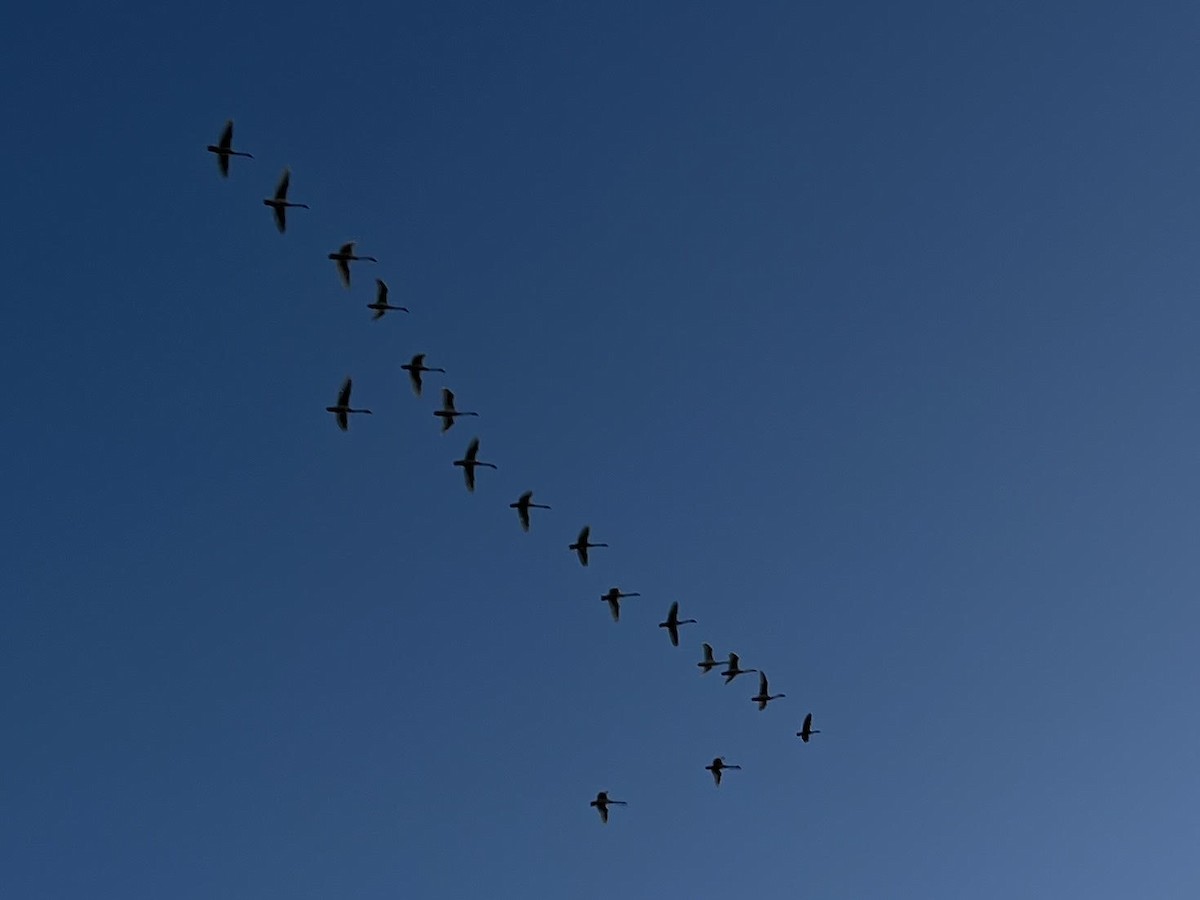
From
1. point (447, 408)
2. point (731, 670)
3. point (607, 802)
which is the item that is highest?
point (447, 408)

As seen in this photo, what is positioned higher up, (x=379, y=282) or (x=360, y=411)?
(x=379, y=282)

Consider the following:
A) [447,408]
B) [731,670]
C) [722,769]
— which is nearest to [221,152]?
[447,408]

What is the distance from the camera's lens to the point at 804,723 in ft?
333

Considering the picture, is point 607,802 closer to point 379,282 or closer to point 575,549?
point 575,549

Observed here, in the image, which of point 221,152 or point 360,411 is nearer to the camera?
point 221,152

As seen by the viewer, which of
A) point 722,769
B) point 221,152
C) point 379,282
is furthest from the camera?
point 722,769

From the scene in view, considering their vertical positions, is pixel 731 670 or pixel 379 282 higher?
pixel 379 282

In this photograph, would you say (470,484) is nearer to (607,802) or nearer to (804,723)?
(607,802)

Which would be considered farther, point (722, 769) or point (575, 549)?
point (722, 769)

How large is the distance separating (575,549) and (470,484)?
7.92 metres

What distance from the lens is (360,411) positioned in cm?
8506

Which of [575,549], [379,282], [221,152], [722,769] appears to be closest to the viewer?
[221,152]

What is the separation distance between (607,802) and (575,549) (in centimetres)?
1654

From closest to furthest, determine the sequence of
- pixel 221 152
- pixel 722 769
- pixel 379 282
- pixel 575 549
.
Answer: pixel 221 152
pixel 379 282
pixel 575 549
pixel 722 769
